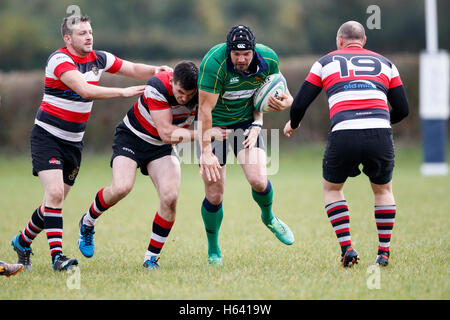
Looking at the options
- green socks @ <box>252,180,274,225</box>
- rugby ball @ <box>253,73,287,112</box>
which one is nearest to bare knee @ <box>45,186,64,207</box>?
green socks @ <box>252,180,274,225</box>

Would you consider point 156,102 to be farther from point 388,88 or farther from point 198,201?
point 198,201

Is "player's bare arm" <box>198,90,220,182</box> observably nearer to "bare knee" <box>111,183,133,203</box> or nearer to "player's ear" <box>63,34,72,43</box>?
"bare knee" <box>111,183,133,203</box>

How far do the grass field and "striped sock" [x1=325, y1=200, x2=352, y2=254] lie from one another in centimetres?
24

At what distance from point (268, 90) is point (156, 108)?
99 cm

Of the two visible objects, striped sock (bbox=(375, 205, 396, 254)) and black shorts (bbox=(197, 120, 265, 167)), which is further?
black shorts (bbox=(197, 120, 265, 167))

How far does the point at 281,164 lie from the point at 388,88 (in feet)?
45.2

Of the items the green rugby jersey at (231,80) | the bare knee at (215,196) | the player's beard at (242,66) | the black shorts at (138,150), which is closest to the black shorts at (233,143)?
the green rugby jersey at (231,80)

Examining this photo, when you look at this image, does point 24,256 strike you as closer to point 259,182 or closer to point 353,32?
point 259,182

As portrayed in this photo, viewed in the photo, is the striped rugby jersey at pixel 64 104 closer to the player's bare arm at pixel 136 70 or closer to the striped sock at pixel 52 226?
the player's bare arm at pixel 136 70

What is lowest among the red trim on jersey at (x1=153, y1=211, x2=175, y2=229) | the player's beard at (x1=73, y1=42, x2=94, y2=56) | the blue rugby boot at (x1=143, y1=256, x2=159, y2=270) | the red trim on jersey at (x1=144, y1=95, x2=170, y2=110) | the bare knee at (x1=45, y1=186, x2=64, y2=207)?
the blue rugby boot at (x1=143, y1=256, x2=159, y2=270)

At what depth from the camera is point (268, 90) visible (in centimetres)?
525

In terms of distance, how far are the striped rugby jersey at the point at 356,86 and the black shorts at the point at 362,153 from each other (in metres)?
0.07

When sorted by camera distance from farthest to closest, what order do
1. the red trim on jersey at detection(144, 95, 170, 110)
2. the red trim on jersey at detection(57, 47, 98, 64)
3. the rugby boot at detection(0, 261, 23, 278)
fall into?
the red trim on jersey at detection(57, 47, 98, 64), the red trim on jersey at detection(144, 95, 170, 110), the rugby boot at detection(0, 261, 23, 278)

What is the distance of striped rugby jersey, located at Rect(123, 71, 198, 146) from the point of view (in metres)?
5.21
